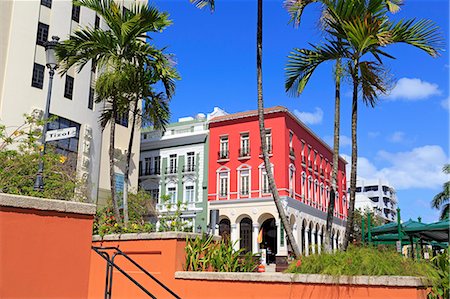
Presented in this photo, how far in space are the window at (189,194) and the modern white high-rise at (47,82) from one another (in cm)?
1120

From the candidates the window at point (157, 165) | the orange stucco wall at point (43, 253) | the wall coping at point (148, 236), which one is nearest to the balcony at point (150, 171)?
the window at point (157, 165)

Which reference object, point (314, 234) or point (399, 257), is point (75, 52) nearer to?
point (399, 257)

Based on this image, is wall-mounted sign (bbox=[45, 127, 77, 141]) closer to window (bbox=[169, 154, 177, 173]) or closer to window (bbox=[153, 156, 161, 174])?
window (bbox=[169, 154, 177, 173])

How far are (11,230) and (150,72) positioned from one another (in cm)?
767

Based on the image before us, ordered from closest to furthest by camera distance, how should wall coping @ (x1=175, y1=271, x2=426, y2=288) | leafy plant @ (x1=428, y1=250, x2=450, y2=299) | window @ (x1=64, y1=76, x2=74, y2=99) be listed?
wall coping @ (x1=175, y1=271, x2=426, y2=288)
leafy plant @ (x1=428, y1=250, x2=450, y2=299)
window @ (x1=64, y1=76, x2=74, y2=99)

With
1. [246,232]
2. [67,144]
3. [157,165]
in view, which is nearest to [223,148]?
[157,165]

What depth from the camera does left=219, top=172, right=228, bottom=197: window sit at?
41.1m

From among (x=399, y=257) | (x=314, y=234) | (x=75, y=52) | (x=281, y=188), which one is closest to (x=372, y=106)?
(x=399, y=257)

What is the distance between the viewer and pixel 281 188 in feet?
125

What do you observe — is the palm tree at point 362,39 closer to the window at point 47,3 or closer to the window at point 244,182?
the window at point 47,3

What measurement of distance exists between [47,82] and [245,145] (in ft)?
61.4

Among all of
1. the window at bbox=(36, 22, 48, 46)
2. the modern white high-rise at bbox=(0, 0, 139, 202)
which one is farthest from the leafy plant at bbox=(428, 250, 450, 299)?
the window at bbox=(36, 22, 48, 46)

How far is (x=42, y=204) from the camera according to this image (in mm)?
4441

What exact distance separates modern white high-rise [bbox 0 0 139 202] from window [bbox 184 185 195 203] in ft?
36.7
